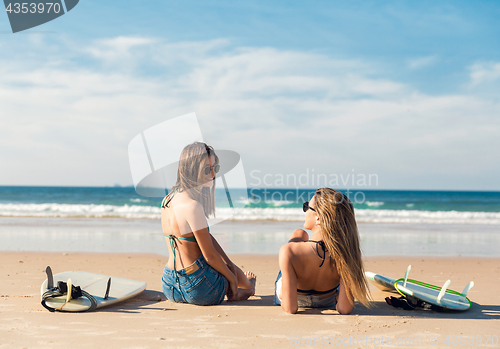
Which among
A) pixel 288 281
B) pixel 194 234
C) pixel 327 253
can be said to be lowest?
pixel 288 281

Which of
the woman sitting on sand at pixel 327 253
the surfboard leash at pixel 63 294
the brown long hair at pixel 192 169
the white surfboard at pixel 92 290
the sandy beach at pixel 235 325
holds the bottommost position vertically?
the sandy beach at pixel 235 325

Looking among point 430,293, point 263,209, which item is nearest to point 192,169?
point 430,293

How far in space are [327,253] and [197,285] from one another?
128cm

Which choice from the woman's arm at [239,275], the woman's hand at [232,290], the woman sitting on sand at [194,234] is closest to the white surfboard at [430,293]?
the woman's arm at [239,275]

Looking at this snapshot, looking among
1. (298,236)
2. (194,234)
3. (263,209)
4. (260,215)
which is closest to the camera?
(194,234)

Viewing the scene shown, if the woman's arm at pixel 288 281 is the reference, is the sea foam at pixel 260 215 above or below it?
below

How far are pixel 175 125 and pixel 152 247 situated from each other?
450 cm

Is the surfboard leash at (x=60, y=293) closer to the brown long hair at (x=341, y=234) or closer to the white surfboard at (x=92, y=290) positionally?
the white surfboard at (x=92, y=290)

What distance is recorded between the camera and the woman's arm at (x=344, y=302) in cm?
333

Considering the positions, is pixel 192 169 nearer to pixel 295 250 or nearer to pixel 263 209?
pixel 295 250

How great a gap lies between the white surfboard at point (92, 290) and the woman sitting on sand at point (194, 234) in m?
0.56

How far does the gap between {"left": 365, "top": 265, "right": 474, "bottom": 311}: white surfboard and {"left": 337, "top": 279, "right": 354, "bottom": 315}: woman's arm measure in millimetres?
689

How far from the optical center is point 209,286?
141 inches

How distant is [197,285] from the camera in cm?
357
